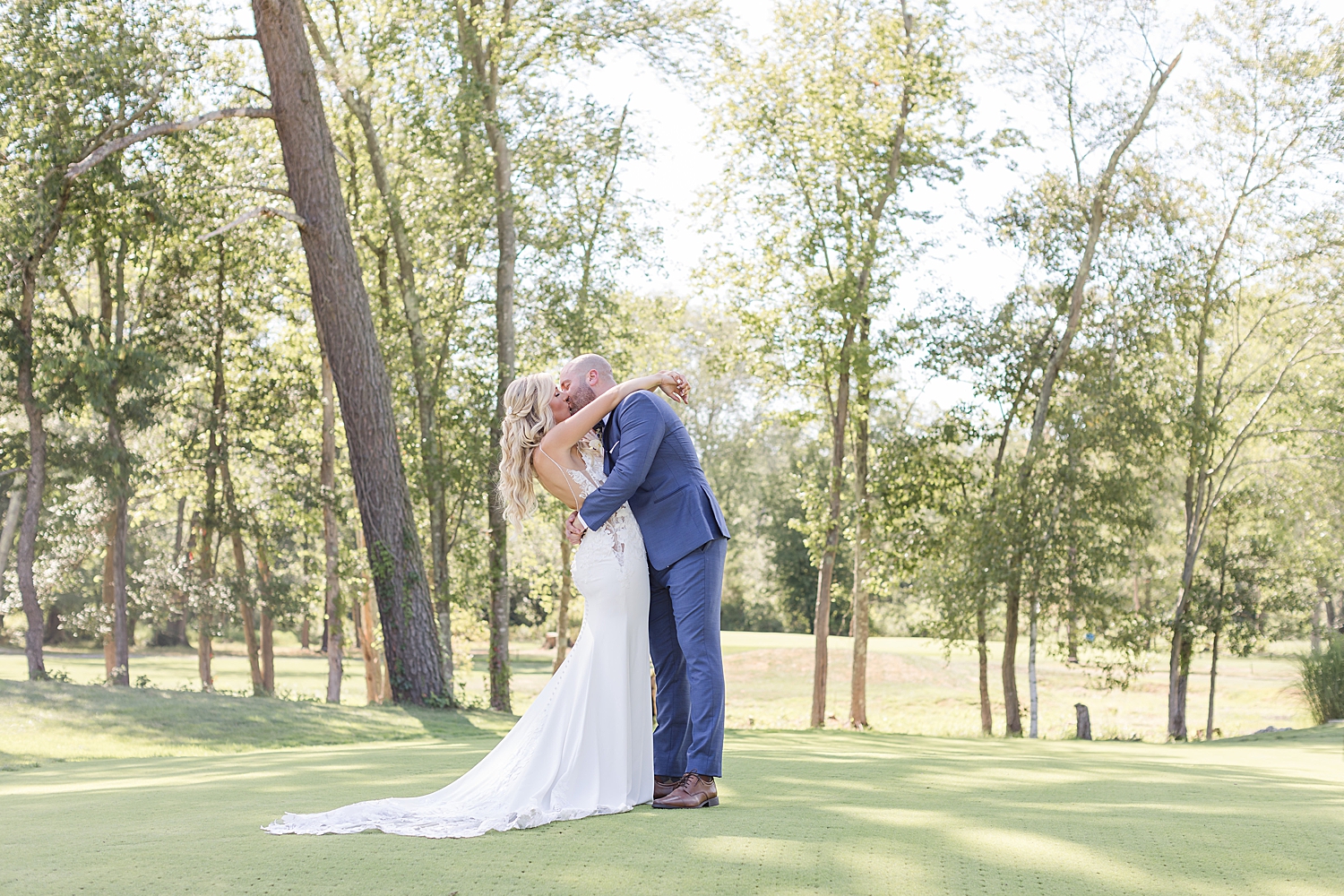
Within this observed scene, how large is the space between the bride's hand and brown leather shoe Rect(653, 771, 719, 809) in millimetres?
1455

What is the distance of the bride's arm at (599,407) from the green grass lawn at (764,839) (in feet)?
→ 4.74

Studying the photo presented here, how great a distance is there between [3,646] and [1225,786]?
1623 inches

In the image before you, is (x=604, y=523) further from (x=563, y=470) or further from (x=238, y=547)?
(x=238, y=547)

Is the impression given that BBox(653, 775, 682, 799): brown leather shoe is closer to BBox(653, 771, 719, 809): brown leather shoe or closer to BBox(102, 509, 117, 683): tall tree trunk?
BBox(653, 771, 719, 809): brown leather shoe

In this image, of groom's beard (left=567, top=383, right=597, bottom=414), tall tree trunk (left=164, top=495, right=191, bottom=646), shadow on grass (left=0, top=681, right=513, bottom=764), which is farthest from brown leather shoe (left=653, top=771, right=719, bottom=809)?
tall tree trunk (left=164, top=495, right=191, bottom=646)

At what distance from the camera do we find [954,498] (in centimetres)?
1877

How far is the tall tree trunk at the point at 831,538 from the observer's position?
1789cm

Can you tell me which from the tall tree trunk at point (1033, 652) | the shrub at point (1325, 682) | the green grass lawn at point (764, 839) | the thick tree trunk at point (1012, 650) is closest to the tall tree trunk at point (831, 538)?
the thick tree trunk at point (1012, 650)

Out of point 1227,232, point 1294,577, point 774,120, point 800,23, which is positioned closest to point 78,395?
point 774,120

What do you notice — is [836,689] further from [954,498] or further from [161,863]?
[161,863]

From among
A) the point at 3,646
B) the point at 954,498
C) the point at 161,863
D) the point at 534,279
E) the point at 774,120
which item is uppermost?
the point at 774,120

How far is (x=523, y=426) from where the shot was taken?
4547mm

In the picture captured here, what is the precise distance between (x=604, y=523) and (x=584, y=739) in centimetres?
83

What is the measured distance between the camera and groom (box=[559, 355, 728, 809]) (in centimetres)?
416
